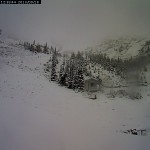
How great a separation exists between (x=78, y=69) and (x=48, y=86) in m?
0.43

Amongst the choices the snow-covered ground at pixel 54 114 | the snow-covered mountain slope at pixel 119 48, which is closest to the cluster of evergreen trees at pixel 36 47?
the snow-covered ground at pixel 54 114

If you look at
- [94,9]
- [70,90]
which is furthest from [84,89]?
[94,9]

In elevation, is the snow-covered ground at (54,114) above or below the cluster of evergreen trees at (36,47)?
below

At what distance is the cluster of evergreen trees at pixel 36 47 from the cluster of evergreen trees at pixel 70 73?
13cm

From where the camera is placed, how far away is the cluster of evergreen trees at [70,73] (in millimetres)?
3680

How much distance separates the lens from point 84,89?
12.1 feet

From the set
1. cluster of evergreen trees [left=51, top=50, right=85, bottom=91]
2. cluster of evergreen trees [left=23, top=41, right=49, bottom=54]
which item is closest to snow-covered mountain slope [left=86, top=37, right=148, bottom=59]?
cluster of evergreen trees [left=51, top=50, right=85, bottom=91]

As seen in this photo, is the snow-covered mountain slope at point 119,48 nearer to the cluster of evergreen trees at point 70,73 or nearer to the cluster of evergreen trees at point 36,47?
the cluster of evergreen trees at point 70,73

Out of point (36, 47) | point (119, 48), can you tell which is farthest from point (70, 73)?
point (119, 48)

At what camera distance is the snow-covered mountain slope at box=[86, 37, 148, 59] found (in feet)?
12.4

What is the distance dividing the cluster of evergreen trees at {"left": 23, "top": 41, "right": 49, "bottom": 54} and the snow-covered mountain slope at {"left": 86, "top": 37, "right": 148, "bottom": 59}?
53 cm

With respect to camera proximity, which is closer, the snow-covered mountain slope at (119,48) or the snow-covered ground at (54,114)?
the snow-covered ground at (54,114)

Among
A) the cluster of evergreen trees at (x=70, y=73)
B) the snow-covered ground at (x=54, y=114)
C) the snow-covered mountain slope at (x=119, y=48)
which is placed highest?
the snow-covered mountain slope at (x=119, y=48)

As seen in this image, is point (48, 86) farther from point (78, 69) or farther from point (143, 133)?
point (143, 133)
